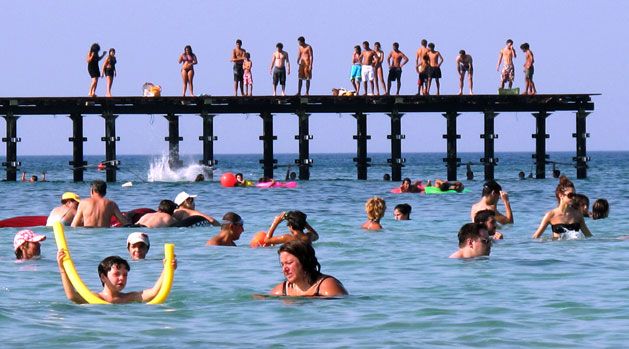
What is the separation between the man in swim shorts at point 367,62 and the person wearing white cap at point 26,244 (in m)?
18.6

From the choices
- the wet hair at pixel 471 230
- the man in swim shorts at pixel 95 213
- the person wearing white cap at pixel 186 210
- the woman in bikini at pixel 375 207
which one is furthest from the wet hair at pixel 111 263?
the person wearing white cap at pixel 186 210

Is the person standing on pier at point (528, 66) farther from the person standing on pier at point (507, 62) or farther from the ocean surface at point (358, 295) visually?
the ocean surface at point (358, 295)

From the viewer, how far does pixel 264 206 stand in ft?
99.6

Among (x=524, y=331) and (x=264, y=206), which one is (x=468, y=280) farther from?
(x=264, y=206)

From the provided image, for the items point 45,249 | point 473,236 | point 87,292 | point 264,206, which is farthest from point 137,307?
point 264,206

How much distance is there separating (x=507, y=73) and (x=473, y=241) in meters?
21.1

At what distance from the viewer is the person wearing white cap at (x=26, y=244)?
51.7ft

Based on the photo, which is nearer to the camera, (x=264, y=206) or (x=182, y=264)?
(x=182, y=264)

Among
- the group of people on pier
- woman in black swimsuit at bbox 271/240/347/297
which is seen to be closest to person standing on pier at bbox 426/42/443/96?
the group of people on pier

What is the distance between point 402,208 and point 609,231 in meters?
3.21

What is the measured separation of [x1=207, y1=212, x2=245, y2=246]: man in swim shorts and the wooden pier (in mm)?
21069

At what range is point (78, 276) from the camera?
11656mm

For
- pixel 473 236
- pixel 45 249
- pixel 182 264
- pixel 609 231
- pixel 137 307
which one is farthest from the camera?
pixel 609 231

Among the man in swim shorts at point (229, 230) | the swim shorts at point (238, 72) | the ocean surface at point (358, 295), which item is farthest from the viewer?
the swim shorts at point (238, 72)
